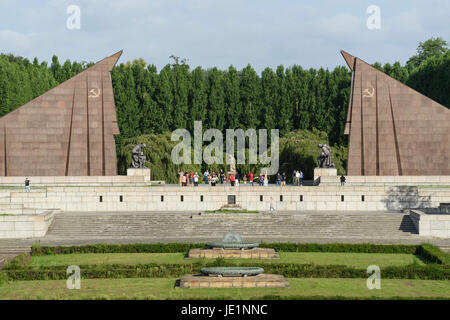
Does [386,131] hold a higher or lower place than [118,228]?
higher

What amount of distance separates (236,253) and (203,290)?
5.85 m

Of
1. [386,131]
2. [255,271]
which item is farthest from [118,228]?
[386,131]

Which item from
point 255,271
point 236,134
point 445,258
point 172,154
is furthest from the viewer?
point 236,134

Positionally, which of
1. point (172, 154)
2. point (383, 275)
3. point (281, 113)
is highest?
point (281, 113)

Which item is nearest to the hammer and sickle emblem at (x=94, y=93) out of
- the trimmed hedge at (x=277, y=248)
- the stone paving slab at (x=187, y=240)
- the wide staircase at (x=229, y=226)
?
the wide staircase at (x=229, y=226)

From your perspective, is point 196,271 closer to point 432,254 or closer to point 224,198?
point 432,254

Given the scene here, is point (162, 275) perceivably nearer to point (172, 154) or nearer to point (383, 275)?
point (383, 275)

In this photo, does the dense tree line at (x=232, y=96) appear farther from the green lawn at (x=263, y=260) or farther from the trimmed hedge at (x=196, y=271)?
the trimmed hedge at (x=196, y=271)

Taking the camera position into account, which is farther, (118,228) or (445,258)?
(118,228)

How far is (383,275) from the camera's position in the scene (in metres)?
20.3

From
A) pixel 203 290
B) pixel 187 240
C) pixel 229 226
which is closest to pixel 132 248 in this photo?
pixel 187 240

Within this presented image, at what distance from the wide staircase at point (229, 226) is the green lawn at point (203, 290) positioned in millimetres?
9862

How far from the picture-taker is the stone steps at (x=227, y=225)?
30.5 m

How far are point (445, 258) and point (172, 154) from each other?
1207 inches
